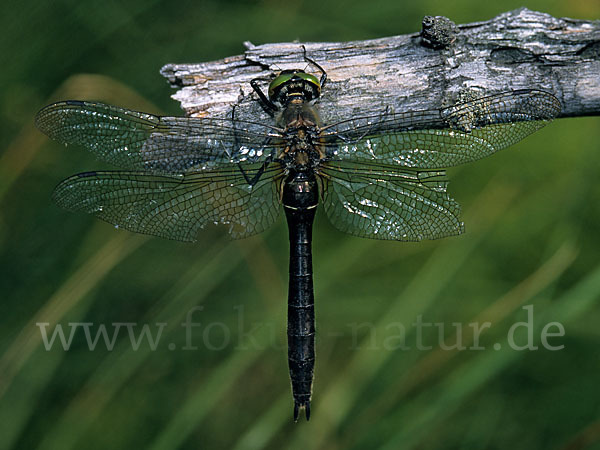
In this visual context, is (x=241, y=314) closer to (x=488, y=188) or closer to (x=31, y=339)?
(x=31, y=339)

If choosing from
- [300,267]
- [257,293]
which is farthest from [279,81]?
[257,293]

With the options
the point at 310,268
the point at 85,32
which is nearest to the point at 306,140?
the point at 310,268

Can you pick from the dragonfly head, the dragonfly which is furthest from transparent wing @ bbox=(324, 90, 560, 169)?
the dragonfly head

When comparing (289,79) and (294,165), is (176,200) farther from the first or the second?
(289,79)

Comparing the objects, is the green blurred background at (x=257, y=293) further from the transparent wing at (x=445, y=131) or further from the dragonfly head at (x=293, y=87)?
the dragonfly head at (x=293, y=87)

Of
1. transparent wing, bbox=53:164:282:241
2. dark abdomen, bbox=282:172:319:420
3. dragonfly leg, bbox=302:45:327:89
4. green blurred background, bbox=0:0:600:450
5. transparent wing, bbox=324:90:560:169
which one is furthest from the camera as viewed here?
green blurred background, bbox=0:0:600:450

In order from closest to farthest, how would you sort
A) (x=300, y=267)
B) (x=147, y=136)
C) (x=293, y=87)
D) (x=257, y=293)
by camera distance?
(x=147, y=136) < (x=293, y=87) < (x=300, y=267) < (x=257, y=293)

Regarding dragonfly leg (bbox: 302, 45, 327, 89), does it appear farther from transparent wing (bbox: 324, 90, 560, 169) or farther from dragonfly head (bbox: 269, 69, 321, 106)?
transparent wing (bbox: 324, 90, 560, 169)
